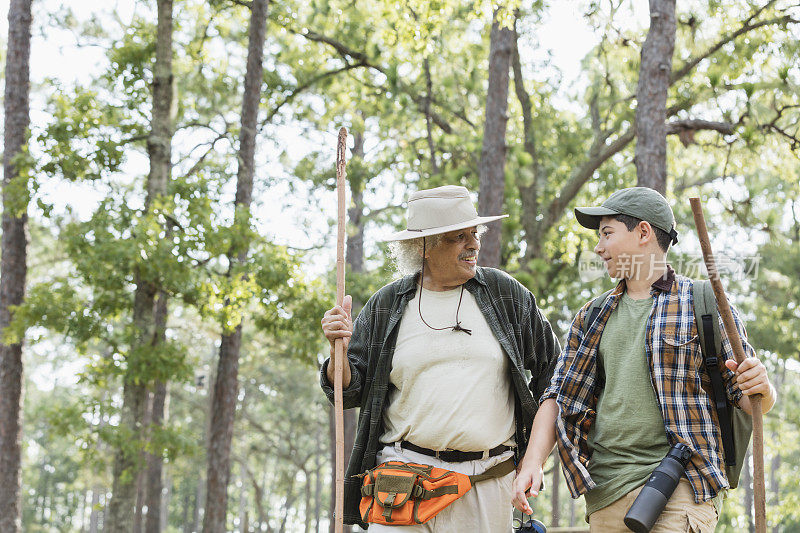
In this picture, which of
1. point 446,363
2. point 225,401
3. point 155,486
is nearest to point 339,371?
point 446,363

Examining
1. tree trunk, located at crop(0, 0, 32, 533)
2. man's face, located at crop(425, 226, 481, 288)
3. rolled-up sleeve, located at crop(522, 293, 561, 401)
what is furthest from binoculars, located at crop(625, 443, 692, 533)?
tree trunk, located at crop(0, 0, 32, 533)

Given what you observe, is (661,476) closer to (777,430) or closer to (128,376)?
(128,376)

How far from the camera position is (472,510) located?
3.43 m

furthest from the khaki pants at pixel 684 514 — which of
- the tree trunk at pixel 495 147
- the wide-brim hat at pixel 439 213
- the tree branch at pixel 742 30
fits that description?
the tree branch at pixel 742 30

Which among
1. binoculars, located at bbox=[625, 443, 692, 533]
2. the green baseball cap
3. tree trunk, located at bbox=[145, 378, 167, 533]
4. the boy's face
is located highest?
the green baseball cap

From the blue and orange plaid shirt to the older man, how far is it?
1.05ft

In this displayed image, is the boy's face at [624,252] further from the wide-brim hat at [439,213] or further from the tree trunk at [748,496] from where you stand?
the tree trunk at [748,496]

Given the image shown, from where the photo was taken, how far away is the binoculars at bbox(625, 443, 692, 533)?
276cm

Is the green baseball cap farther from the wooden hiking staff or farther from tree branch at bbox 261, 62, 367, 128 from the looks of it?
tree branch at bbox 261, 62, 367, 128

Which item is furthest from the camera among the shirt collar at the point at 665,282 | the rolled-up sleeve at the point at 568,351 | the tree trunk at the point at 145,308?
the tree trunk at the point at 145,308

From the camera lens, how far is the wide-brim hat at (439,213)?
3.69 metres

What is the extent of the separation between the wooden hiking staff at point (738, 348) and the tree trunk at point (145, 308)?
7264mm

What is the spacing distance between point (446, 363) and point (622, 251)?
32.4 inches

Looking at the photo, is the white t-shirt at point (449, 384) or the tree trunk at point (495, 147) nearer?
the white t-shirt at point (449, 384)
